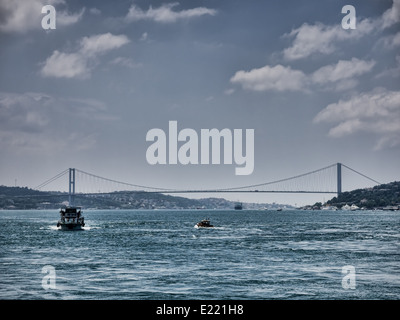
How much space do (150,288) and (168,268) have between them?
25.2 feet

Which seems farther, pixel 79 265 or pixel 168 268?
pixel 79 265

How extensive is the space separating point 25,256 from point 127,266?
11.1m

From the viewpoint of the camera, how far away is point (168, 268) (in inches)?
1289

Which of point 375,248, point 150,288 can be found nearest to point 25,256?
point 150,288

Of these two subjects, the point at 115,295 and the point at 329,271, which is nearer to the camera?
the point at 115,295

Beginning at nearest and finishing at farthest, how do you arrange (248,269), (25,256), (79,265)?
(248,269)
(79,265)
(25,256)

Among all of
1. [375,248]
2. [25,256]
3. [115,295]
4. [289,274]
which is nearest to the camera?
[115,295]

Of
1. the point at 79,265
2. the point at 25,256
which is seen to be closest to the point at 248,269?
the point at 79,265
